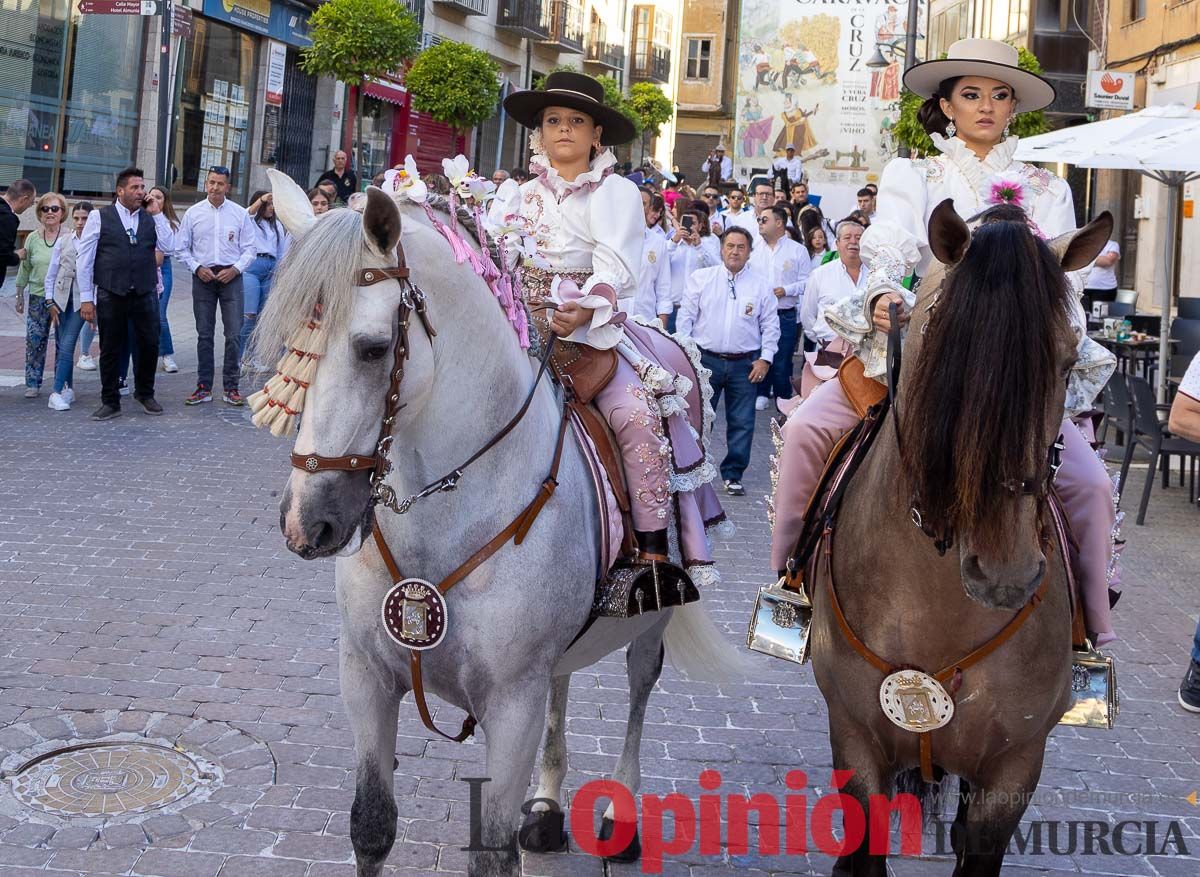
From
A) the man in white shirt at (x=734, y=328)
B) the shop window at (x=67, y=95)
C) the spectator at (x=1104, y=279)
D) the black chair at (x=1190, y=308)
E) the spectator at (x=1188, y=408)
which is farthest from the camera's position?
the shop window at (x=67, y=95)

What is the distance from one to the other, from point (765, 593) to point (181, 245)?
10.5 metres

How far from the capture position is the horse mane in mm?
2770

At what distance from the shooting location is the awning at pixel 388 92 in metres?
36.0

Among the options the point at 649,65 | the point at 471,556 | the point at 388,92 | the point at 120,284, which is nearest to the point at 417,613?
the point at 471,556

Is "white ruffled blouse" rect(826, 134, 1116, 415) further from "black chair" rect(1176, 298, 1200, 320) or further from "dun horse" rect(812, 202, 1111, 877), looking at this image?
"black chair" rect(1176, 298, 1200, 320)

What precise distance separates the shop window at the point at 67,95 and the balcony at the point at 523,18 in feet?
70.6

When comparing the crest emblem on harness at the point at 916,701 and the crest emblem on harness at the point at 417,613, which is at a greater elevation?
the crest emblem on harness at the point at 417,613

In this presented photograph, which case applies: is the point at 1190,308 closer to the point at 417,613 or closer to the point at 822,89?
the point at 417,613

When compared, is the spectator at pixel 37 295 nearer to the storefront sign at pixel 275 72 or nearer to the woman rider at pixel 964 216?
the woman rider at pixel 964 216

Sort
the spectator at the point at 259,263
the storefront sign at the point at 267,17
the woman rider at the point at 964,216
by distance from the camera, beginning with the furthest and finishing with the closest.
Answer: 1. the storefront sign at the point at 267,17
2. the spectator at the point at 259,263
3. the woman rider at the point at 964,216

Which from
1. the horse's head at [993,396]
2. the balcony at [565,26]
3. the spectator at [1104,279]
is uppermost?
the balcony at [565,26]

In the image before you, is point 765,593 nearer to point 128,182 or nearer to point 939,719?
point 939,719

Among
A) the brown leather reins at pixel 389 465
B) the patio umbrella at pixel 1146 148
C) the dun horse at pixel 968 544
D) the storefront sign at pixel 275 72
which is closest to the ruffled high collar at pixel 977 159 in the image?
the dun horse at pixel 968 544

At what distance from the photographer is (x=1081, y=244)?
3.04 meters
